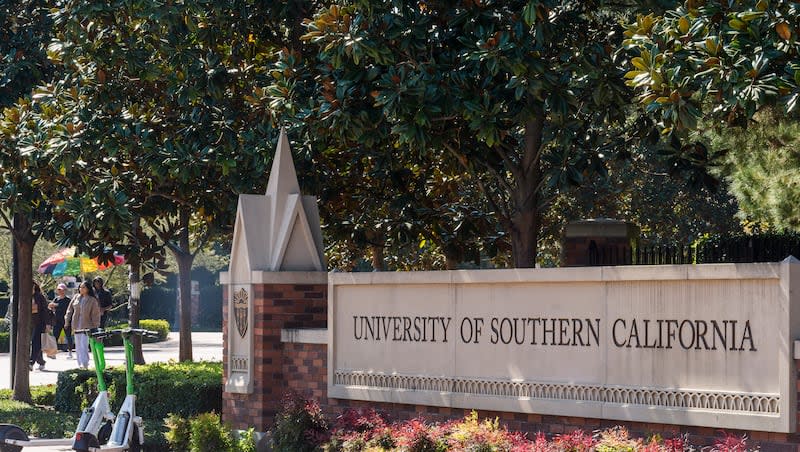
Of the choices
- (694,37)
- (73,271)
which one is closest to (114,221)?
(694,37)

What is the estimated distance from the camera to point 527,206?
47.3ft

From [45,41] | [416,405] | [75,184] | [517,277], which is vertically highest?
[45,41]

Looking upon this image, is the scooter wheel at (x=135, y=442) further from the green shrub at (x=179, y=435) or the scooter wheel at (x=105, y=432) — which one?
the green shrub at (x=179, y=435)

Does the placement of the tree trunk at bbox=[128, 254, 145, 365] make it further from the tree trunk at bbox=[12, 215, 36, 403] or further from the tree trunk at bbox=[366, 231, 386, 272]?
the tree trunk at bbox=[366, 231, 386, 272]

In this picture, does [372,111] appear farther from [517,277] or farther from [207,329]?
[207,329]

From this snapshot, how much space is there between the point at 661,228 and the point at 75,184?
11.9 meters

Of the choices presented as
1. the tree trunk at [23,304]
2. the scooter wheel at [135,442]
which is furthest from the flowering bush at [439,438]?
the tree trunk at [23,304]

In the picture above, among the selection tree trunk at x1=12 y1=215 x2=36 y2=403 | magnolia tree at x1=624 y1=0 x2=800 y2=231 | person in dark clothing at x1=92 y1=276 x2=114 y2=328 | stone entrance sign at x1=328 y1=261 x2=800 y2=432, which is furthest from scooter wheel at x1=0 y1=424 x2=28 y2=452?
person in dark clothing at x1=92 y1=276 x2=114 y2=328

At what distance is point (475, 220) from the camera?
16.5m

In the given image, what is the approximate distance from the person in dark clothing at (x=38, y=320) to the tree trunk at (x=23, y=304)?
516cm

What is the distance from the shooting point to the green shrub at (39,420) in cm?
1554

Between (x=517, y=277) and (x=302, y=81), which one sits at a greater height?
(x=302, y=81)

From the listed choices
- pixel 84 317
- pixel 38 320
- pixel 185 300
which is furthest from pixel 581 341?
pixel 38 320

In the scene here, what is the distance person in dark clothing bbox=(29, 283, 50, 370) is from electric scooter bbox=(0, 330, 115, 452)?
1216 centimetres
